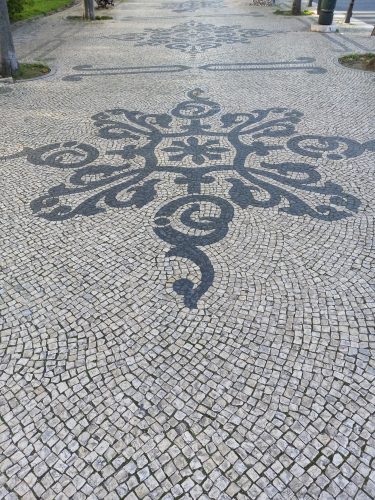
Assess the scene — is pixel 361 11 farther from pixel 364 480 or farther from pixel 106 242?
pixel 364 480

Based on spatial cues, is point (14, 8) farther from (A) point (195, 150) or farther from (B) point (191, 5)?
(A) point (195, 150)

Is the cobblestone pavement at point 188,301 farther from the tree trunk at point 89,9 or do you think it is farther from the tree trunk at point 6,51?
the tree trunk at point 89,9

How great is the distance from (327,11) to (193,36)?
13.0 ft

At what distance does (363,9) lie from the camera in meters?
17.1

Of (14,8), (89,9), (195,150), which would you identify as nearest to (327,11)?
(89,9)

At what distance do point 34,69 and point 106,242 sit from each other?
710 cm

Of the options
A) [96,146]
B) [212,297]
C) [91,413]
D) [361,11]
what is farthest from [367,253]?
[361,11]

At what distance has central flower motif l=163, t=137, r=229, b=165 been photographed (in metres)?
5.35

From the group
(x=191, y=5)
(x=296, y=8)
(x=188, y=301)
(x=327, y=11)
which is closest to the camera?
(x=188, y=301)

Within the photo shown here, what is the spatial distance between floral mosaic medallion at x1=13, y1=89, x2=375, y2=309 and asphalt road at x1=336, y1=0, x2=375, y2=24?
11.2 m

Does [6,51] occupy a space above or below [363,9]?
below

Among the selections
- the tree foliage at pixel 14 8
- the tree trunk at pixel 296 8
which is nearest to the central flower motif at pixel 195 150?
the tree foliage at pixel 14 8

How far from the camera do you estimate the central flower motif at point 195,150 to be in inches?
211

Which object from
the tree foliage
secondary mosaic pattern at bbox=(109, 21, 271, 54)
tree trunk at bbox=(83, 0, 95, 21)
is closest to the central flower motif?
secondary mosaic pattern at bbox=(109, 21, 271, 54)
